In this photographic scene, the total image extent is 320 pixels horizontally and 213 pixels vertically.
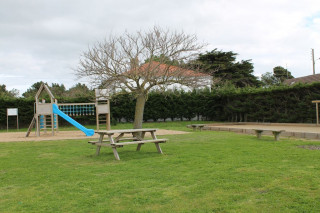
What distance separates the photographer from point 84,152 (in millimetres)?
8180

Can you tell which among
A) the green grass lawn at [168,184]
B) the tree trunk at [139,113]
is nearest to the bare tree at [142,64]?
the tree trunk at [139,113]

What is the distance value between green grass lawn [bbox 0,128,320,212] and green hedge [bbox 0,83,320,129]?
1095 centimetres

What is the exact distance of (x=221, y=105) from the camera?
23906 millimetres

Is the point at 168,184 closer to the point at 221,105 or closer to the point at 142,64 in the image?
the point at 142,64

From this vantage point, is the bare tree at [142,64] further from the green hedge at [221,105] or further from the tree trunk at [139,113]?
the green hedge at [221,105]

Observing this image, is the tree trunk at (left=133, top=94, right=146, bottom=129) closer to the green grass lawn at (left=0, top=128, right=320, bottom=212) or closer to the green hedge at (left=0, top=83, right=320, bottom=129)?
the green grass lawn at (left=0, top=128, right=320, bottom=212)

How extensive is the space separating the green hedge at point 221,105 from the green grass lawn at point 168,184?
1095 centimetres

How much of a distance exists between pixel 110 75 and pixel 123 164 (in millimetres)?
5645

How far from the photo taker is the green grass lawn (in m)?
3.42

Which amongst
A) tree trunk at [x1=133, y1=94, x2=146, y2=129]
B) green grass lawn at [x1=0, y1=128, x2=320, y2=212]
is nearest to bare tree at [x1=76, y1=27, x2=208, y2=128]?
tree trunk at [x1=133, y1=94, x2=146, y2=129]

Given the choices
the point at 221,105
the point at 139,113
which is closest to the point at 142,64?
the point at 139,113

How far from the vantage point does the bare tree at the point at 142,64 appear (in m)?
11.1

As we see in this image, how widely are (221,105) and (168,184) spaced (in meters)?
20.2

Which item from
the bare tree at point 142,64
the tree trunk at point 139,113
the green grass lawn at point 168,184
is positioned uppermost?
the bare tree at point 142,64
